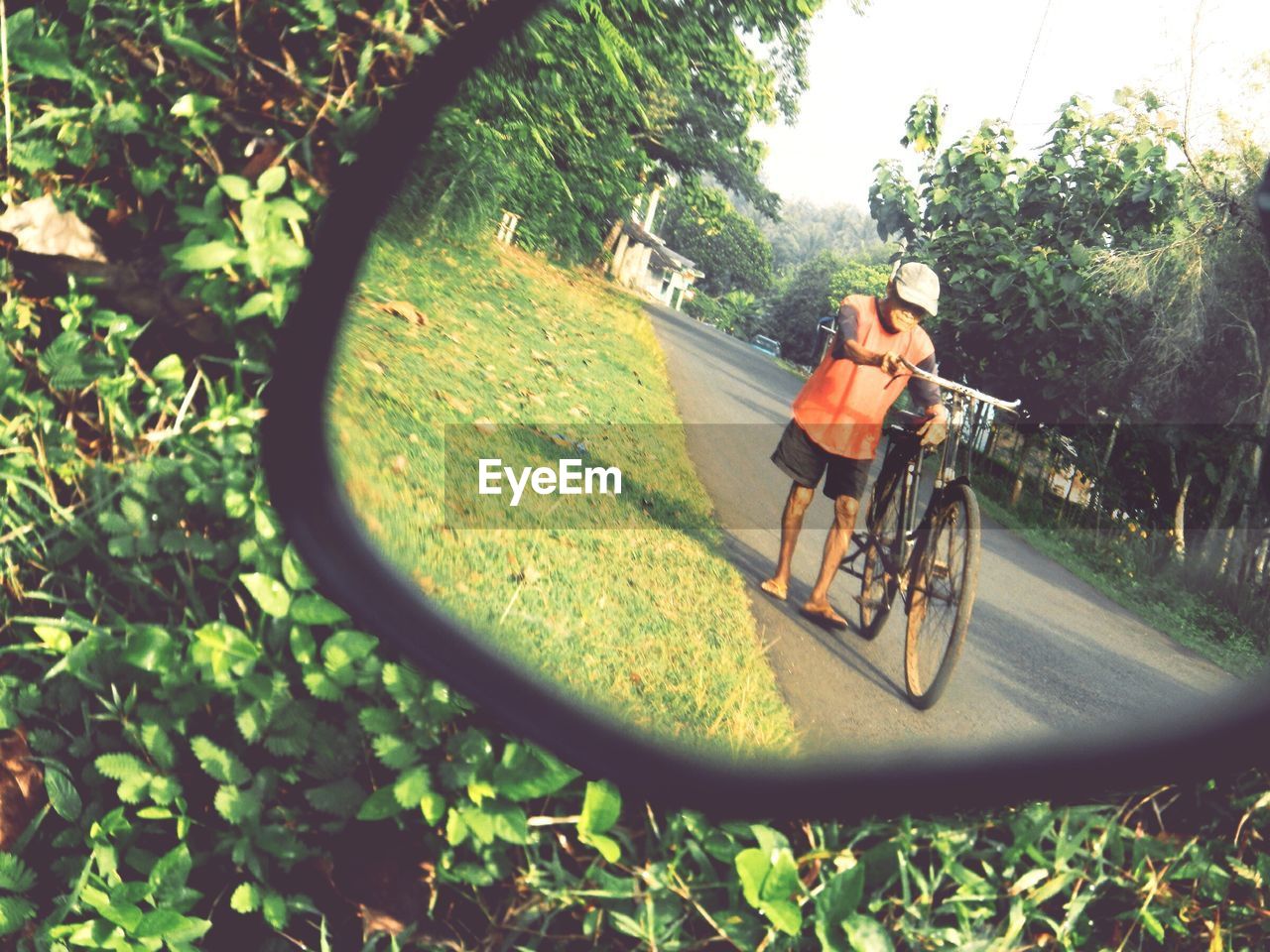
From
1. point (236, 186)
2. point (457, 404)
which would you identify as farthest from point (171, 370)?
point (457, 404)

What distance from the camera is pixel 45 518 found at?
2.44 meters

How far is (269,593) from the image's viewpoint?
2.13m

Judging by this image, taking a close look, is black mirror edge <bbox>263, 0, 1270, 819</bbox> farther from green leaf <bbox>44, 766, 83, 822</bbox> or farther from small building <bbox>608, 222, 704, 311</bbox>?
green leaf <bbox>44, 766, 83, 822</bbox>

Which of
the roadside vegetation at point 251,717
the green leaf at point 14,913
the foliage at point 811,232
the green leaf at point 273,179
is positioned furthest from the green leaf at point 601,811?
the green leaf at point 273,179

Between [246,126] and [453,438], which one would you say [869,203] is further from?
[246,126]

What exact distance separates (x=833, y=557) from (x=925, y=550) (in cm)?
8

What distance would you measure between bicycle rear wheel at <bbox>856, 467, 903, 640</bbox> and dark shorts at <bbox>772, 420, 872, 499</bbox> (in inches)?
0.7

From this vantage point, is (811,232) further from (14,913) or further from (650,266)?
(14,913)

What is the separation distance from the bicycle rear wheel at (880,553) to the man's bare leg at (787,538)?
0.19ft

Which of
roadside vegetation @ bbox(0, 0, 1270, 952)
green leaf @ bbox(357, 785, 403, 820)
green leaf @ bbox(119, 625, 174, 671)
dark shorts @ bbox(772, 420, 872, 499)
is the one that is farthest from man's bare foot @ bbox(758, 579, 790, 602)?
green leaf @ bbox(119, 625, 174, 671)

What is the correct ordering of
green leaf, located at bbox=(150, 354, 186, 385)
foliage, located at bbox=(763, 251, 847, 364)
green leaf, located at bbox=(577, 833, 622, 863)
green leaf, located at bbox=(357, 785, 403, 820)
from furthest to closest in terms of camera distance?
1. green leaf, located at bbox=(150, 354, 186, 385)
2. green leaf, located at bbox=(357, 785, 403, 820)
3. green leaf, located at bbox=(577, 833, 622, 863)
4. foliage, located at bbox=(763, 251, 847, 364)

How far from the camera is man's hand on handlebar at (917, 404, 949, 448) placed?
73 centimetres

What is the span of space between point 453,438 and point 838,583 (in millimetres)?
579

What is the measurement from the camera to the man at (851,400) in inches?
30.7
